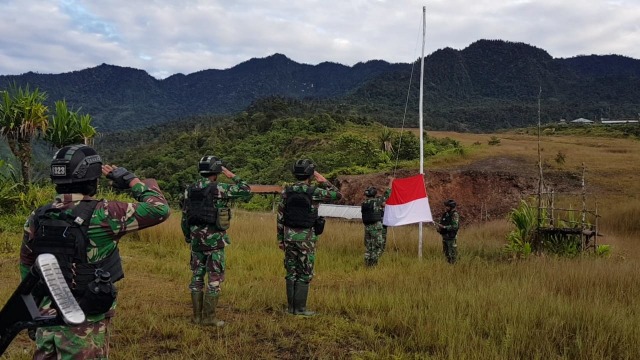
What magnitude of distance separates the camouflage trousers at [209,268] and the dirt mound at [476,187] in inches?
690

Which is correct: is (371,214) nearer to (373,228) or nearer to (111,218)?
(373,228)

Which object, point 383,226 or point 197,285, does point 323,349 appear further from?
point 383,226

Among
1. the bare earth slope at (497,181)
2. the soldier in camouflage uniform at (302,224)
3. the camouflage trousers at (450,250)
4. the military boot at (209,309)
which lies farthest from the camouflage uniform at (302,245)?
the bare earth slope at (497,181)

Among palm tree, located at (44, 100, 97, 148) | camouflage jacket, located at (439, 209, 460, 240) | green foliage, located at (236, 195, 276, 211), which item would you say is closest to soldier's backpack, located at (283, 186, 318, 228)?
camouflage jacket, located at (439, 209, 460, 240)

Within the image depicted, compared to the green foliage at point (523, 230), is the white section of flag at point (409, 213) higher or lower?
higher

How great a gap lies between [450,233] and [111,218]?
916 centimetres

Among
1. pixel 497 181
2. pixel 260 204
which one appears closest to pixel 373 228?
pixel 497 181

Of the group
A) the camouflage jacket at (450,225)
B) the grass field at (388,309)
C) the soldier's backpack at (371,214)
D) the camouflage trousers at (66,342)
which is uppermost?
the camouflage trousers at (66,342)

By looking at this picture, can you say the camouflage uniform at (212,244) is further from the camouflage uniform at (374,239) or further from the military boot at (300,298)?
the camouflage uniform at (374,239)

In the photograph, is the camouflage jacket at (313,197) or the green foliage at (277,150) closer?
the camouflage jacket at (313,197)

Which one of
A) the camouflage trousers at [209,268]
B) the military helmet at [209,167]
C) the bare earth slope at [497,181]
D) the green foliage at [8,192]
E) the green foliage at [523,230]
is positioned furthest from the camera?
the bare earth slope at [497,181]

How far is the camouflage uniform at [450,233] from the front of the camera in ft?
36.3

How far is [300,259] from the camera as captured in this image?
669 centimetres

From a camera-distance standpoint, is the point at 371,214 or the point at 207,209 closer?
the point at 207,209
